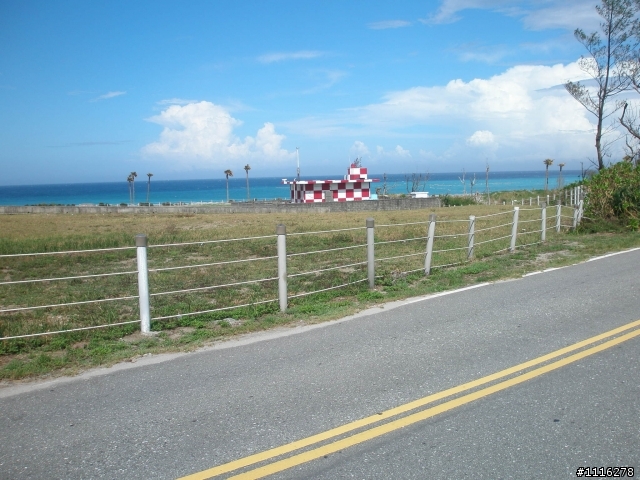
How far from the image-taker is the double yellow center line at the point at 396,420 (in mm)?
3762

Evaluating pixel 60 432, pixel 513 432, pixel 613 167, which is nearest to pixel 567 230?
pixel 613 167

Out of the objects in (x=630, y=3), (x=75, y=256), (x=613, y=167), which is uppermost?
(x=630, y=3)

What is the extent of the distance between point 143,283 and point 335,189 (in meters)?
42.5

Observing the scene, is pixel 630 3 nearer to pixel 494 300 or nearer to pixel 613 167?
pixel 613 167

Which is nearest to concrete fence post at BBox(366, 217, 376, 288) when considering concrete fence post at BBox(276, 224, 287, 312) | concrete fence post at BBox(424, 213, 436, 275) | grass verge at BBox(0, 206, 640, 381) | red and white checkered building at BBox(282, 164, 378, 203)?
grass verge at BBox(0, 206, 640, 381)

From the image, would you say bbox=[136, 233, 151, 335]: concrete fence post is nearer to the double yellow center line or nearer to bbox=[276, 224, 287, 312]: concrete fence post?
bbox=[276, 224, 287, 312]: concrete fence post

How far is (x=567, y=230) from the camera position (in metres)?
18.0

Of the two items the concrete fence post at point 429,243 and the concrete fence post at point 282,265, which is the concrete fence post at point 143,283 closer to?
the concrete fence post at point 282,265

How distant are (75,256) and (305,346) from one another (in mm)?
11568

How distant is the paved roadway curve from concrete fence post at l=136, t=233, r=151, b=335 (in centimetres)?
129

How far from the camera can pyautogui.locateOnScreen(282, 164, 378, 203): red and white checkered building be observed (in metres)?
48.3

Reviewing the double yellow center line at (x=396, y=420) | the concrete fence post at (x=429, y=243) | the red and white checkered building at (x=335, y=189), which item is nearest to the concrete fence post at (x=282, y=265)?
the double yellow center line at (x=396, y=420)

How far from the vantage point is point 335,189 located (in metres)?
49.2

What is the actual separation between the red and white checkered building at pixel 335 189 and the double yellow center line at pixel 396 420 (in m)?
42.5
